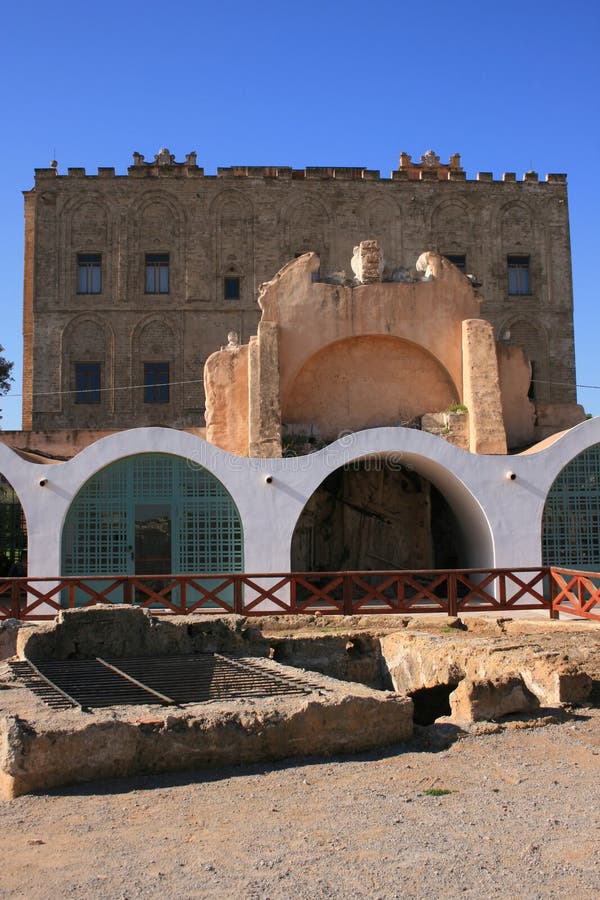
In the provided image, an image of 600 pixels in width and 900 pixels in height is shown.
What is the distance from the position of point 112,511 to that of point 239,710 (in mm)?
10255

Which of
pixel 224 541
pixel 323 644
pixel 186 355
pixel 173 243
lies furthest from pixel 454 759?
pixel 173 243

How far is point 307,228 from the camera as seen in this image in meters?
35.4

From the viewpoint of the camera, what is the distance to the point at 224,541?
1730cm

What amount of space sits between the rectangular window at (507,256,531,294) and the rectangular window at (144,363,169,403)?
14386mm

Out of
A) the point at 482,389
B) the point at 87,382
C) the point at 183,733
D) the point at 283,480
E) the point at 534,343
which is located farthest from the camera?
the point at 534,343

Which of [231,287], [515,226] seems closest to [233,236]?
[231,287]

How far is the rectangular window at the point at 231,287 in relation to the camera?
34997mm

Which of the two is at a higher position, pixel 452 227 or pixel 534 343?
pixel 452 227

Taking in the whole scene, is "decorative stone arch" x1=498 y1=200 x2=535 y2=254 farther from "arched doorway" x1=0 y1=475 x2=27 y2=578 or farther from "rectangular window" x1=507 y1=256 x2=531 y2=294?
"arched doorway" x1=0 y1=475 x2=27 y2=578

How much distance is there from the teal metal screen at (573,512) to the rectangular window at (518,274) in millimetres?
19332

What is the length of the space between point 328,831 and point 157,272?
31420 millimetres

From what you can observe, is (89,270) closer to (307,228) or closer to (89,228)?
(89,228)

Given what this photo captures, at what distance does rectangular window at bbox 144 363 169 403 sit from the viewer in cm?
3397

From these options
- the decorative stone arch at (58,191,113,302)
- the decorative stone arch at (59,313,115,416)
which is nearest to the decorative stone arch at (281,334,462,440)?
the decorative stone arch at (59,313,115,416)
